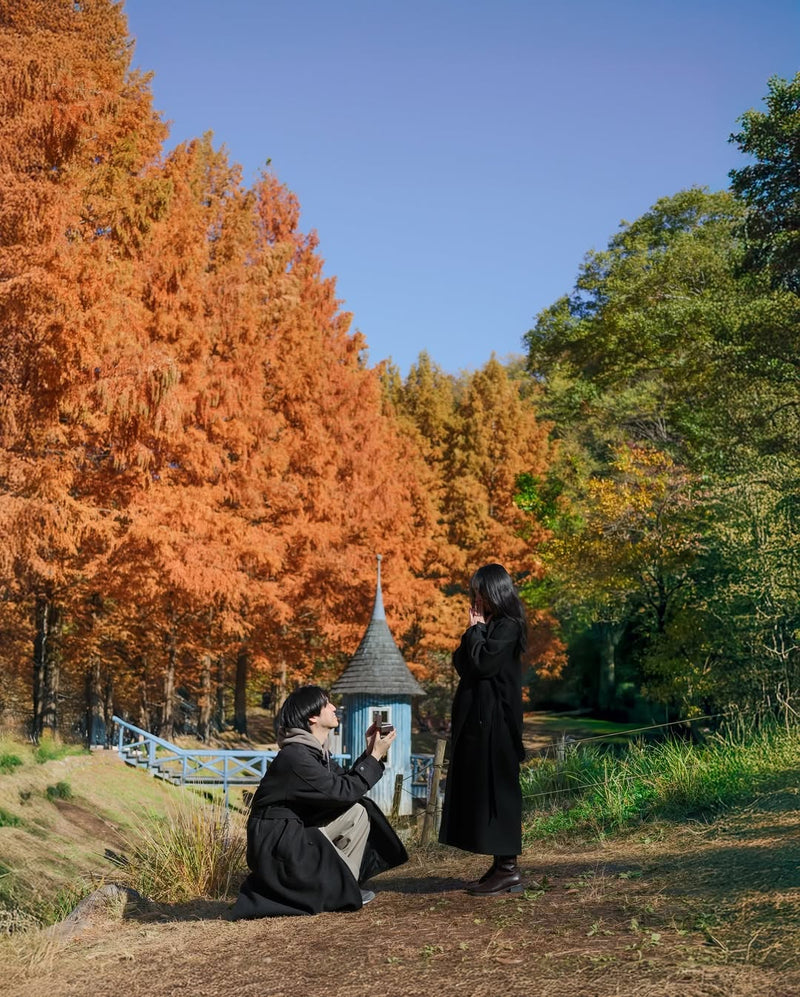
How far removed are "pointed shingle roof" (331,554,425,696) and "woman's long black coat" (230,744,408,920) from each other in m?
13.9

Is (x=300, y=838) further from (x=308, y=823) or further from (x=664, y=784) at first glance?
(x=664, y=784)

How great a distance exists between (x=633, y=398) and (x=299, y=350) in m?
11.1

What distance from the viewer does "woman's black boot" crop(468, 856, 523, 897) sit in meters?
5.72

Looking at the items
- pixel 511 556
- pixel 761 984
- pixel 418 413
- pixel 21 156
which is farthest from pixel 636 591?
pixel 761 984

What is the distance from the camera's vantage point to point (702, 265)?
2972 cm

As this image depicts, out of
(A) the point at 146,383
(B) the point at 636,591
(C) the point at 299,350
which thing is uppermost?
(C) the point at 299,350

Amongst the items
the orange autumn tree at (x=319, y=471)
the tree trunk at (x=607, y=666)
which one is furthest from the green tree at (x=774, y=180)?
the tree trunk at (x=607, y=666)

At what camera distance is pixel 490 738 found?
5629mm

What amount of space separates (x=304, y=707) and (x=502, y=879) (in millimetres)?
1471

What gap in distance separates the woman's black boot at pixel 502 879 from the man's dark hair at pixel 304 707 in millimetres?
1314

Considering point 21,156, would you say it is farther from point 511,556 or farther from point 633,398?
point 633,398

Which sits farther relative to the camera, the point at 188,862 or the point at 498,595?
the point at 188,862

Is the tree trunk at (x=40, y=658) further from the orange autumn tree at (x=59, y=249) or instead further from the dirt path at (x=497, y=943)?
the dirt path at (x=497, y=943)

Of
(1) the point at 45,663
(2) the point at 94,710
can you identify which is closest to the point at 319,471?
(1) the point at 45,663
